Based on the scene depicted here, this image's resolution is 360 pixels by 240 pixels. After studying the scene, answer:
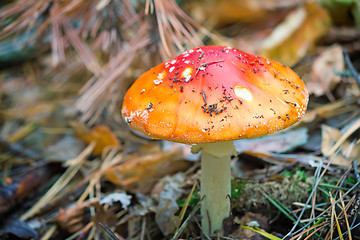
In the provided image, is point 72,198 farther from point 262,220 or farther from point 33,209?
point 262,220

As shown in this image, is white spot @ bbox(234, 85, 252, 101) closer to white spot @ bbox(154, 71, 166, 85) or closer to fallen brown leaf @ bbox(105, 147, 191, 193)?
white spot @ bbox(154, 71, 166, 85)

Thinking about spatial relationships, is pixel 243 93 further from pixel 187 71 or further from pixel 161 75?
pixel 161 75

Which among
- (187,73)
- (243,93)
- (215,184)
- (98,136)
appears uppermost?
(187,73)

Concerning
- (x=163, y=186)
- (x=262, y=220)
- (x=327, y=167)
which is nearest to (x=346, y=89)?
(x=327, y=167)

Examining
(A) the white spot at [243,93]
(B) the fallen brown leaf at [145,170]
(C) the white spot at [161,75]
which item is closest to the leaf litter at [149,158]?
(B) the fallen brown leaf at [145,170]

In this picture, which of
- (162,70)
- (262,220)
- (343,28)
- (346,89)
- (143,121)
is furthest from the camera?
(343,28)

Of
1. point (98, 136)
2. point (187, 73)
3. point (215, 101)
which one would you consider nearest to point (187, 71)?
point (187, 73)
